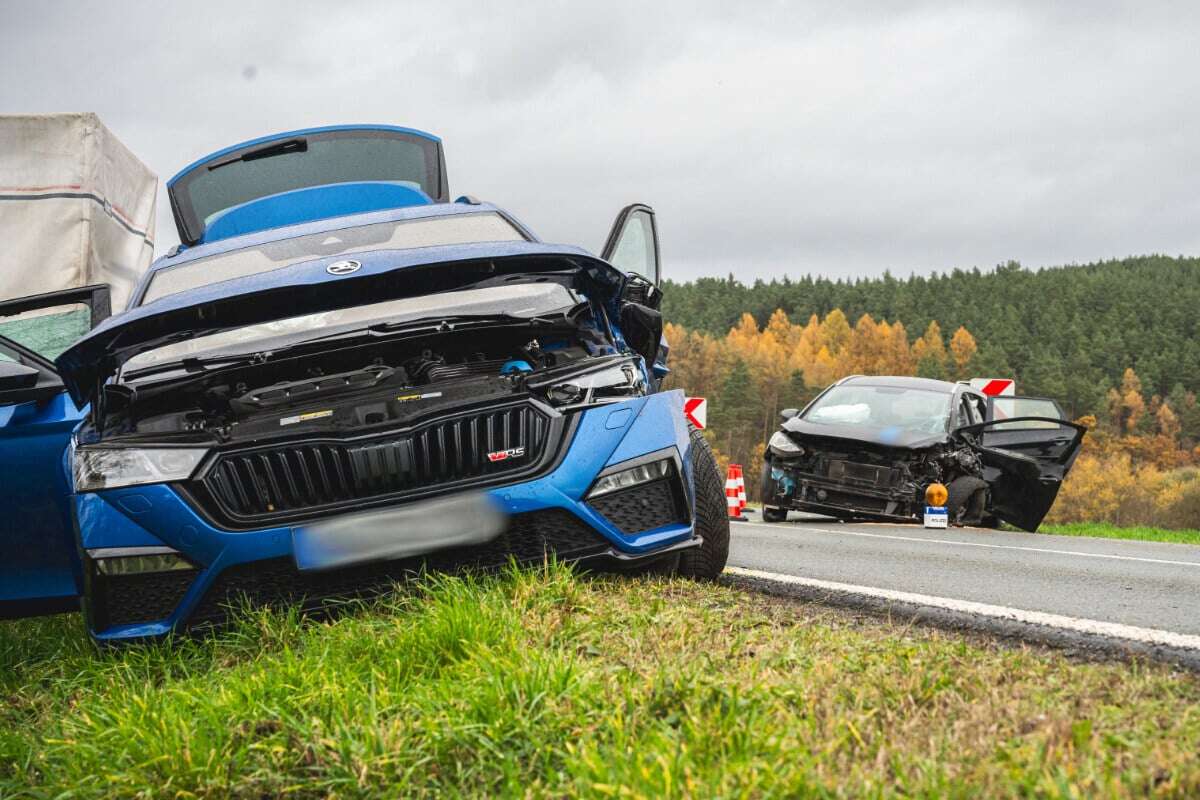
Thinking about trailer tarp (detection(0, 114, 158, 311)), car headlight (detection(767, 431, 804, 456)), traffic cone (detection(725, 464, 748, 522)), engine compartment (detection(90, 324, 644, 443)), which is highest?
trailer tarp (detection(0, 114, 158, 311))

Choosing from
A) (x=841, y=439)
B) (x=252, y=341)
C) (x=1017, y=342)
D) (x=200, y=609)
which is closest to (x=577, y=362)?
(x=252, y=341)

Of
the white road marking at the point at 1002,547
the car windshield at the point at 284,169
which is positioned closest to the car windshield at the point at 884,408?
the white road marking at the point at 1002,547

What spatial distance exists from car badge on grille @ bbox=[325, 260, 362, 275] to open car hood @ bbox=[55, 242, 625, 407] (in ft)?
0.07

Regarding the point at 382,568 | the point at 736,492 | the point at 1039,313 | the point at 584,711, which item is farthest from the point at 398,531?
the point at 1039,313

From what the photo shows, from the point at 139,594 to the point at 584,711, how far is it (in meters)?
1.70

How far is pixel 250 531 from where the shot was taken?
10.4ft

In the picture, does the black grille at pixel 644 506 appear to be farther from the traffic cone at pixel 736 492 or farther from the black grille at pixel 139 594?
the traffic cone at pixel 736 492

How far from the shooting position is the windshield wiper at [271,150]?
636 centimetres

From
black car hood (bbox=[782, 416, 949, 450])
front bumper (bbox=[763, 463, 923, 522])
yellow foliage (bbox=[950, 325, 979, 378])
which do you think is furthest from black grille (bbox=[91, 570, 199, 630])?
yellow foliage (bbox=[950, 325, 979, 378])

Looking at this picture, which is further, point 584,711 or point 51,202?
point 51,202

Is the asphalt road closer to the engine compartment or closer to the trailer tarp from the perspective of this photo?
the engine compartment

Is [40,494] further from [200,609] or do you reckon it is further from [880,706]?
[880,706]

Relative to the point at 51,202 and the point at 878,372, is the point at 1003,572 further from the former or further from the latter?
the point at 878,372

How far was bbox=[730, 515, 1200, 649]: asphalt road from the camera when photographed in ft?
12.9
